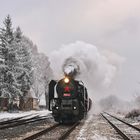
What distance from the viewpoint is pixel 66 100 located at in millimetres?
22969

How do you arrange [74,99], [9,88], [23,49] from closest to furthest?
1. [74,99]
2. [9,88]
3. [23,49]

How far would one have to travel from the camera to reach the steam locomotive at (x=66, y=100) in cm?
2273

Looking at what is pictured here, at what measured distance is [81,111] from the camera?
23766 millimetres

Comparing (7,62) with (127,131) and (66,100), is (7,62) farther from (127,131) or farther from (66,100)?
(127,131)

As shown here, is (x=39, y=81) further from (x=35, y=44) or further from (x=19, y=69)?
(x=19, y=69)

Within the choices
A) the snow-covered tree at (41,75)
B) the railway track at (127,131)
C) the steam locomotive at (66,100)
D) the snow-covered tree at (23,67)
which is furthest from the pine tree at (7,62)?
the snow-covered tree at (41,75)

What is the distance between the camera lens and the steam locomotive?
22734 millimetres

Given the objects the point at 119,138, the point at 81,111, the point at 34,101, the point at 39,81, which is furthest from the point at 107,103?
the point at 119,138

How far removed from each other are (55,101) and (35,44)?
63.9 metres

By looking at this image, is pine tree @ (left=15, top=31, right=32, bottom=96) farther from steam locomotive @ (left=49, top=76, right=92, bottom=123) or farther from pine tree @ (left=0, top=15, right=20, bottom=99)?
steam locomotive @ (left=49, top=76, right=92, bottom=123)

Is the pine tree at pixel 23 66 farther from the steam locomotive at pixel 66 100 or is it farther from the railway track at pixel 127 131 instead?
the railway track at pixel 127 131

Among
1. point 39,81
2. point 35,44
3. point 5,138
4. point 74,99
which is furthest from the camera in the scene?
point 35,44

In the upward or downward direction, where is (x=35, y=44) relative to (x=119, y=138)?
upward

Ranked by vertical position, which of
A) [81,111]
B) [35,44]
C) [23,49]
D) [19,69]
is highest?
[35,44]
